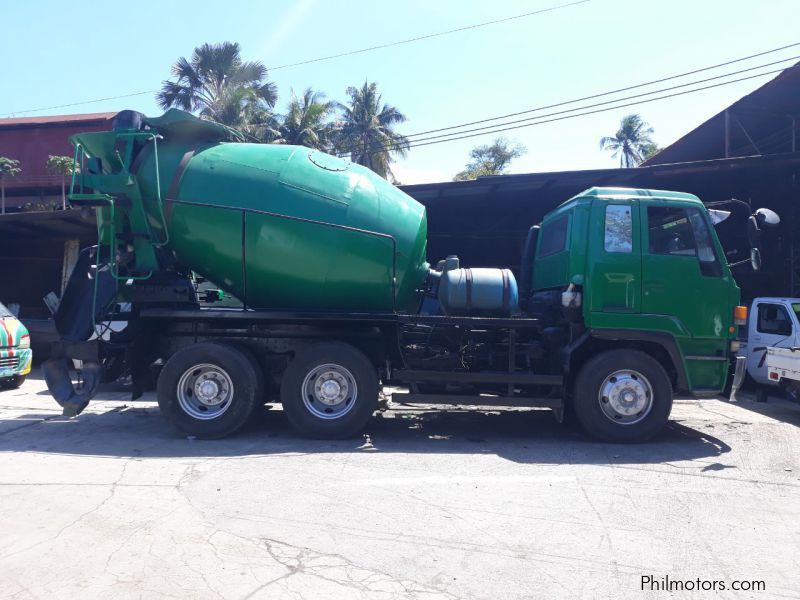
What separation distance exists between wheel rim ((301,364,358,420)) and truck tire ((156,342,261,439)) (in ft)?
2.06

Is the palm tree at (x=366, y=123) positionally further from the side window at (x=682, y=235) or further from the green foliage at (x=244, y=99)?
the side window at (x=682, y=235)

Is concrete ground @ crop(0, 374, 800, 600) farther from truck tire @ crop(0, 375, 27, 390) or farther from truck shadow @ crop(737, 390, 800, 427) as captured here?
truck tire @ crop(0, 375, 27, 390)

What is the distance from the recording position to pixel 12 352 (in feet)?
34.4

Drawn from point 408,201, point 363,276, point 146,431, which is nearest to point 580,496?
point 363,276

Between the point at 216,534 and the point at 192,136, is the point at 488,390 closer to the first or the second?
the point at 216,534

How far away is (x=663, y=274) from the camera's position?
6.84m

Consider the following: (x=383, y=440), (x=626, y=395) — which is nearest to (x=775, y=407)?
Answer: (x=626, y=395)

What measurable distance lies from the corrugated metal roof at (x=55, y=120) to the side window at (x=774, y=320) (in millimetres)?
27838

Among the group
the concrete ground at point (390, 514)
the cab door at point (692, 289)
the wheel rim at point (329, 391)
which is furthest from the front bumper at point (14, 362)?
the cab door at point (692, 289)

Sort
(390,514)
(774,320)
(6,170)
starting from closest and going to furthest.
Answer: (390,514) → (774,320) → (6,170)

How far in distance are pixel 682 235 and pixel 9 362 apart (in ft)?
35.8

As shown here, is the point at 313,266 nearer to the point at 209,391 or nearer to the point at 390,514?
the point at 209,391

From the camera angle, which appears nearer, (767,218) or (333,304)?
(767,218)

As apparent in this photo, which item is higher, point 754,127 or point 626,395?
point 754,127
